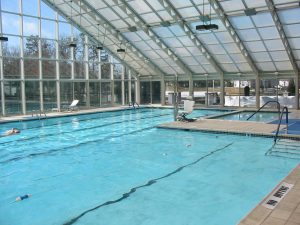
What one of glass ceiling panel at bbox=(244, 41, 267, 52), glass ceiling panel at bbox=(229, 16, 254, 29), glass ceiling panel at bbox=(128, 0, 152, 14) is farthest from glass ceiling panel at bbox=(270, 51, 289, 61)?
glass ceiling panel at bbox=(128, 0, 152, 14)

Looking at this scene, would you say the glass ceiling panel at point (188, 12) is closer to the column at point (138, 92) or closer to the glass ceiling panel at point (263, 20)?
the glass ceiling panel at point (263, 20)

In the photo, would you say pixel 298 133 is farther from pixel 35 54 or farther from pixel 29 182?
pixel 35 54

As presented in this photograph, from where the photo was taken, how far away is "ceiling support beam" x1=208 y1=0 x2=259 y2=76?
581 inches

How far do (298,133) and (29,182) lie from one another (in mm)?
8425

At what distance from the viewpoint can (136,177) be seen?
24.2 feet

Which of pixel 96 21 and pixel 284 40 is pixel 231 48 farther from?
pixel 96 21

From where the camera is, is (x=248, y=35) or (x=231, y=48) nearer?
(x=248, y=35)

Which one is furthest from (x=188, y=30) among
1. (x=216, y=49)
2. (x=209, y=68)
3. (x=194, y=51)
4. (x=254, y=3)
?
(x=209, y=68)

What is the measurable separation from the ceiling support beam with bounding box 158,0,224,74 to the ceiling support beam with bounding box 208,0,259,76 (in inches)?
85.2

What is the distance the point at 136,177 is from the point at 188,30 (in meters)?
11.9

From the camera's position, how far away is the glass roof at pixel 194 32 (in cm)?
1516

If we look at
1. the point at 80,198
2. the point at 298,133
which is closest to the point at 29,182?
the point at 80,198

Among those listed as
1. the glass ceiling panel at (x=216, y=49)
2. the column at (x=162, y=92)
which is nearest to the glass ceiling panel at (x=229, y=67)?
the glass ceiling panel at (x=216, y=49)

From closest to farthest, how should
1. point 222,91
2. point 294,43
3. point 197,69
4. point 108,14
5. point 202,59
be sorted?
point 294,43, point 108,14, point 202,59, point 222,91, point 197,69
